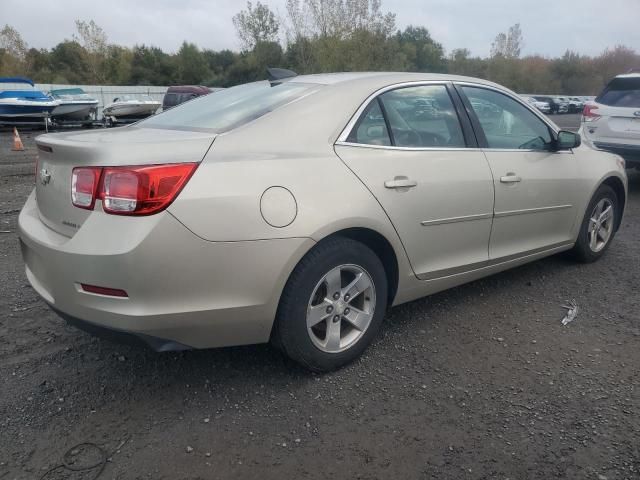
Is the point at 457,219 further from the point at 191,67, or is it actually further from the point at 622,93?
the point at 191,67

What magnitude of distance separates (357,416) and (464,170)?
1669 millimetres

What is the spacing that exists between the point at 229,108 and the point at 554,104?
43.7m

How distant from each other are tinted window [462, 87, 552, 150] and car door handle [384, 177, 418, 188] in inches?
36.0

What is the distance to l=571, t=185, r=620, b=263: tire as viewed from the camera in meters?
4.62

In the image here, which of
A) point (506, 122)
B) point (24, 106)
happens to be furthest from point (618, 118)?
point (24, 106)

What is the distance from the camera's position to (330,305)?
2879mm

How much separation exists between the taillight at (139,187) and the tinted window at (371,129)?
1.02 meters

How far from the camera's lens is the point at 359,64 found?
3061 cm

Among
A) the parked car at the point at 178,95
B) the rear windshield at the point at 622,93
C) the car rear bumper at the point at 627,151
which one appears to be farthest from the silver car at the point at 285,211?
the parked car at the point at 178,95

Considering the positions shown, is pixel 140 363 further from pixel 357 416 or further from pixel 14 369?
pixel 357 416

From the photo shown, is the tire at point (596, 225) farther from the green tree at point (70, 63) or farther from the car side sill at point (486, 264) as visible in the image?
the green tree at point (70, 63)

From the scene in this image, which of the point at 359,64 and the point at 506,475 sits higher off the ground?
the point at 359,64

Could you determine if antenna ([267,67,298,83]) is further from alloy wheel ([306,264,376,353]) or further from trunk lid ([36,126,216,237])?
alloy wheel ([306,264,376,353])

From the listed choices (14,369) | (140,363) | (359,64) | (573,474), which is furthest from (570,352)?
(359,64)
